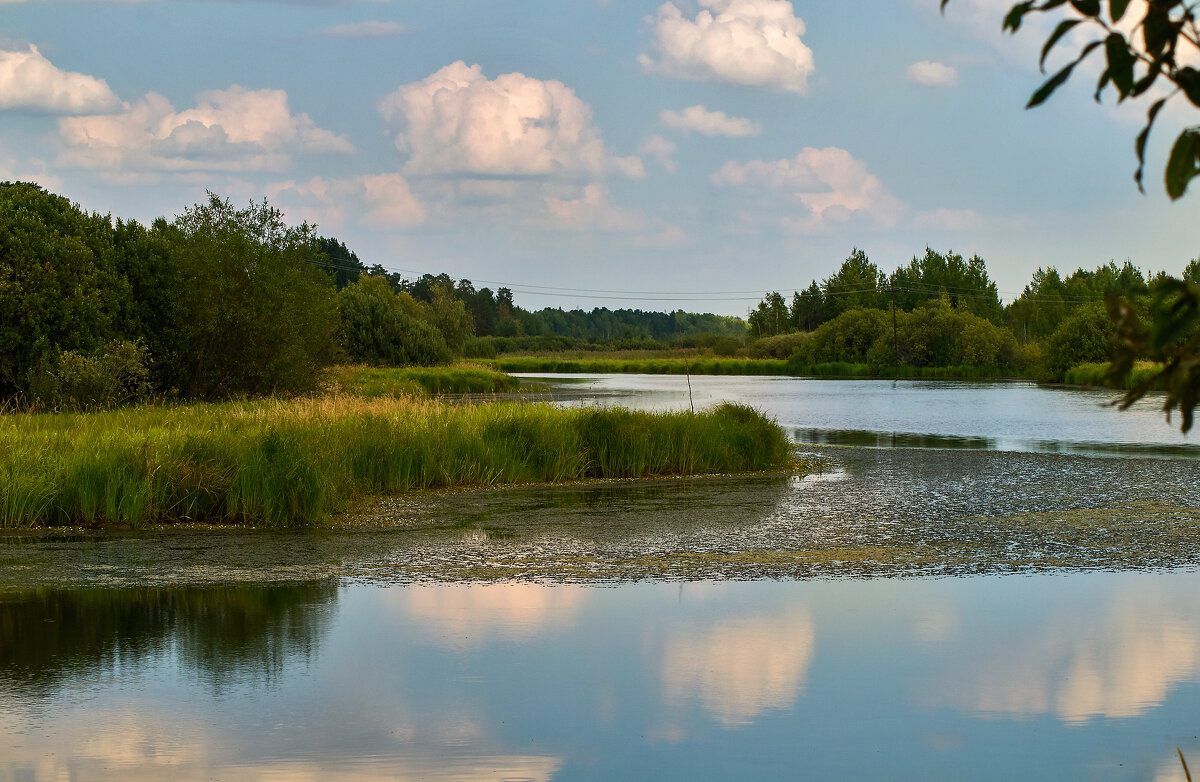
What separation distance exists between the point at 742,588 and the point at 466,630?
90.9 inches

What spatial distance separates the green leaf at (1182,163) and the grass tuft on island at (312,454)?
10473mm

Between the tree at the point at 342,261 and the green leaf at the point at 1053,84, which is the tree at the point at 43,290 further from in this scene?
the tree at the point at 342,261

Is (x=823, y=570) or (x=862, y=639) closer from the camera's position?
(x=862, y=639)

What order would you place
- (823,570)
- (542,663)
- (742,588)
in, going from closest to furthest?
(542,663)
(742,588)
(823,570)

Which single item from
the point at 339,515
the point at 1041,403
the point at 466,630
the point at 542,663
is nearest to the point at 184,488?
the point at 339,515

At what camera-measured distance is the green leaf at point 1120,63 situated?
193 centimetres

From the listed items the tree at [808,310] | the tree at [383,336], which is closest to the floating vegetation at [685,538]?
the tree at [383,336]

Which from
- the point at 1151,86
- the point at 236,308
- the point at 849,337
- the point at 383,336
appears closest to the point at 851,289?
the point at 849,337

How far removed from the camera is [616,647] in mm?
6621

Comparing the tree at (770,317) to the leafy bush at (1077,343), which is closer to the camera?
the leafy bush at (1077,343)

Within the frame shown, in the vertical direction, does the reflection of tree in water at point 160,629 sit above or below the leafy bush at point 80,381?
below

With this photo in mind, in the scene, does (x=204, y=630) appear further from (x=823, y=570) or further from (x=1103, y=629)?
(x=1103, y=629)

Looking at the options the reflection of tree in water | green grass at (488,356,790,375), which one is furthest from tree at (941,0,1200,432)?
green grass at (488,356,790,375)

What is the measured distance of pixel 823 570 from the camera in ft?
29.7
